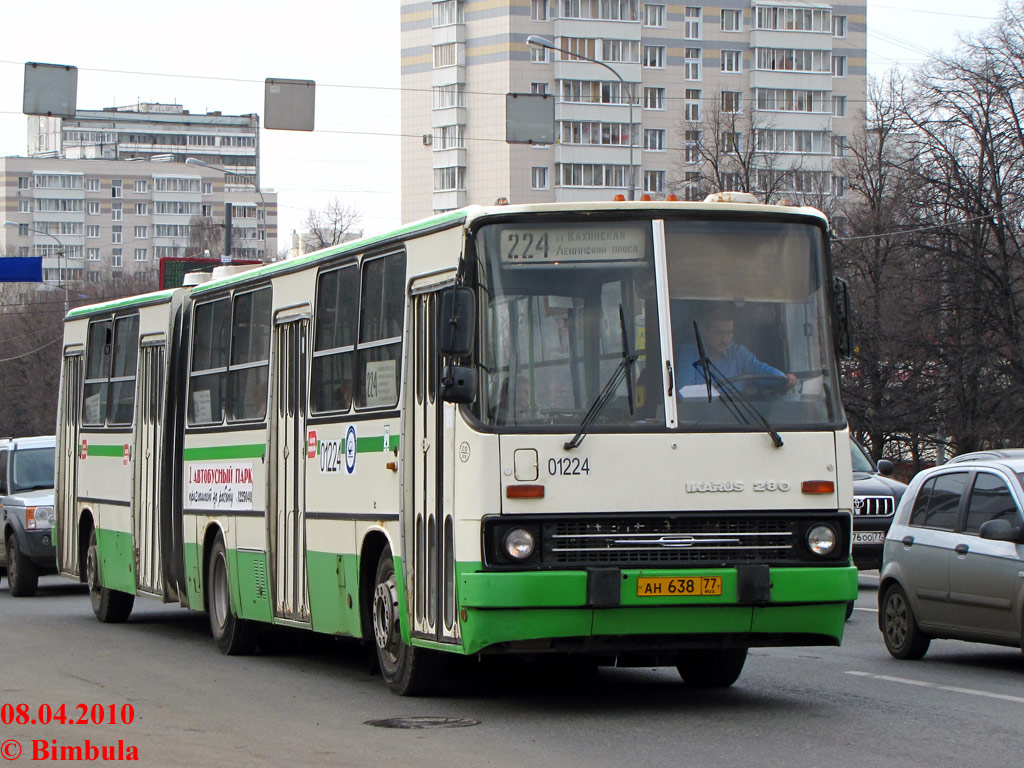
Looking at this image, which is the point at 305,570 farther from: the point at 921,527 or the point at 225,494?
the point at 921,527

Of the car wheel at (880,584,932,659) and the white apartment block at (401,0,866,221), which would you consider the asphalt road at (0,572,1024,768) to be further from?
the white apartment block at (401,0,866,221)

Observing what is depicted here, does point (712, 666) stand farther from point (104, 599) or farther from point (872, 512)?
point (872, 512)

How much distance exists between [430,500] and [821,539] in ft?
7.55

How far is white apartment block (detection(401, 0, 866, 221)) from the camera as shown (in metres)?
107

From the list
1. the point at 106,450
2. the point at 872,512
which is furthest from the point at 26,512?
the point at 872,512

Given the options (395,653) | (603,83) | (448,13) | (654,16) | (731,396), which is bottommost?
(395,653)

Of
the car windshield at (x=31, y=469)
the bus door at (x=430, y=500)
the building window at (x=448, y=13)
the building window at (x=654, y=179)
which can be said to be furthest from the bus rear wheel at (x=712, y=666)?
the building window at (x=654, y=179)

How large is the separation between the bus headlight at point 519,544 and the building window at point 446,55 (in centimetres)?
10033

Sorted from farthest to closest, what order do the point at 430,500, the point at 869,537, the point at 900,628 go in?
the point at 869,537 < the point at 900,628 < the point at 430,500

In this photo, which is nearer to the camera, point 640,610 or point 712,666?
point 640,610

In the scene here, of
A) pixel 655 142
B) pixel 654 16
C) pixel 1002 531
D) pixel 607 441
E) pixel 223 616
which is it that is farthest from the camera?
pixel 655 142

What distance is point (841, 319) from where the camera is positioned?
1042 cm

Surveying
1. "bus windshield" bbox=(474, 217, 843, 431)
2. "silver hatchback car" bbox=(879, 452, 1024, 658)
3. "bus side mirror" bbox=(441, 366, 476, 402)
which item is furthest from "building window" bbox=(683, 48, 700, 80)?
→ "bus side mirror" bbox=(441, 366, 476, 402)

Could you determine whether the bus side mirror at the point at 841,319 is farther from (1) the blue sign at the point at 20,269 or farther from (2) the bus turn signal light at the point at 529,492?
(1) the blue sign at the point at 20,269
